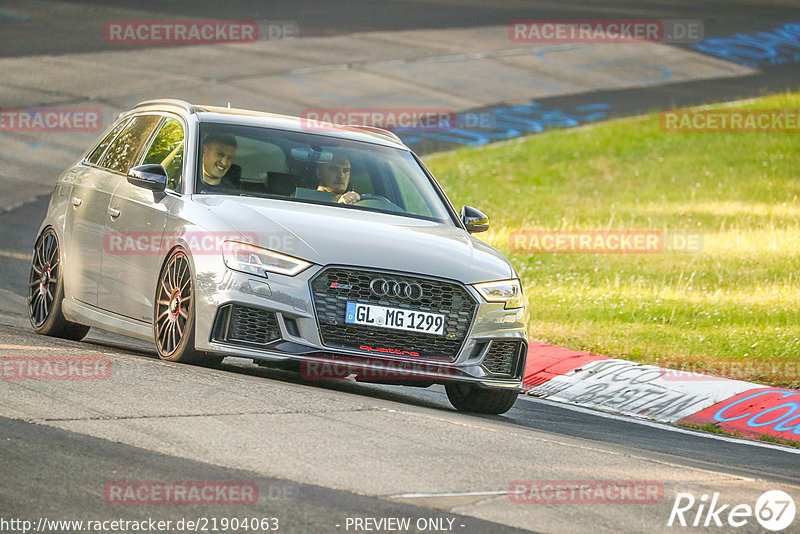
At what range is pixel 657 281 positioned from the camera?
16266 millimetres

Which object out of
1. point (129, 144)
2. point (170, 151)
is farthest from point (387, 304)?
point (129, 144)

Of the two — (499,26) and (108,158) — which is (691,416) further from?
(499,26)

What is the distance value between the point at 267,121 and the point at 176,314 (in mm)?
1861

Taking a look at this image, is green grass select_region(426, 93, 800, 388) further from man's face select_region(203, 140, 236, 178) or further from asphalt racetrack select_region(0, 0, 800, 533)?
man's face select_region(203, 140, 236, 178)

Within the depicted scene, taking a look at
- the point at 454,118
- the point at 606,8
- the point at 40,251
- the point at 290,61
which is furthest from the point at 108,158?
the point at 606,8

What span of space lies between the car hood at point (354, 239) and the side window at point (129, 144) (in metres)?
1.40

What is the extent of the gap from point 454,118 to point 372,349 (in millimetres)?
21602

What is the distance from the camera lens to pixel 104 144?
35.2ft

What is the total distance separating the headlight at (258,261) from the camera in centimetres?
816

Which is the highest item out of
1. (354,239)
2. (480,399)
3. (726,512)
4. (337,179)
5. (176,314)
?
(337,179)

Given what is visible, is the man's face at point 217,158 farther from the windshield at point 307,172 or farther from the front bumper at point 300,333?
the front bumper at point 300,333

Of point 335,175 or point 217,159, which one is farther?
point 335,175

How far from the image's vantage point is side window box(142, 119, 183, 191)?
9.38m

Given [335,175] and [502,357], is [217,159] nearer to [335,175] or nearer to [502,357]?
[335,175]
